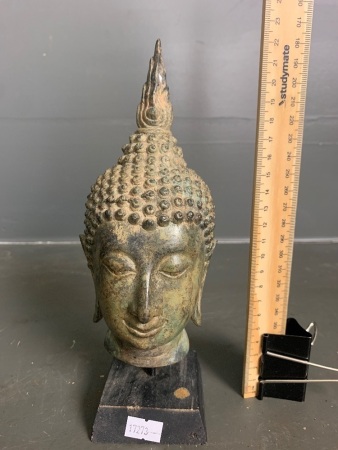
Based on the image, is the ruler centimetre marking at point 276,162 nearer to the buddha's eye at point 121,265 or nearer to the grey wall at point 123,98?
the buddha's eye at point 121,265

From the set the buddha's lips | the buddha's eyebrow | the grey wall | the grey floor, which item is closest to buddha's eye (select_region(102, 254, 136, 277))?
the buddha's eyebrow

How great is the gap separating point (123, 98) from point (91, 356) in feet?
5.76

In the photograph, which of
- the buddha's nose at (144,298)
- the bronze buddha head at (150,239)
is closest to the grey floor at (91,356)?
the bronze buddha head at (150,239)

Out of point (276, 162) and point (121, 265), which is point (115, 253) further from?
point (276, 162)

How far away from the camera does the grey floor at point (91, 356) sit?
5.30ft

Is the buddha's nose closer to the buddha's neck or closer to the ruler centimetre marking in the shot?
the buddha's neck

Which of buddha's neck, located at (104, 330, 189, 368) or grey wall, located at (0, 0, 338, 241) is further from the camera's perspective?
grey wall, located at (0, 0, 338, 241)

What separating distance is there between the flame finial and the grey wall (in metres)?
1.36

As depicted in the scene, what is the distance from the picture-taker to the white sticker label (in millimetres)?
1556

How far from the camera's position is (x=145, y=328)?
1.47 m

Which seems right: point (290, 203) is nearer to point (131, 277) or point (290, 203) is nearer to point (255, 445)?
point (131, 277)

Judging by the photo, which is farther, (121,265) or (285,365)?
(285,365)

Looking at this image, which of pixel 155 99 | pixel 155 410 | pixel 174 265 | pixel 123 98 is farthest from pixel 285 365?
pixel 123 98

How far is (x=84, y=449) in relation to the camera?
1543 millimetres
